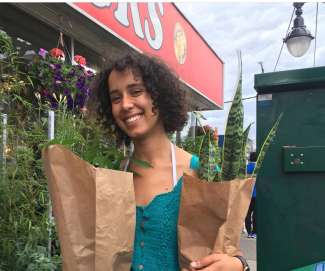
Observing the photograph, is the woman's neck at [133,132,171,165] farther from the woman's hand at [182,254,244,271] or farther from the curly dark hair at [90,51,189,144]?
the woman's hand at [182,254,244,271]

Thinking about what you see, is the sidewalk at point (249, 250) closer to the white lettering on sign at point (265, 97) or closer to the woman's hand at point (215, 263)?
the white lettering on sign at point (265, 97)

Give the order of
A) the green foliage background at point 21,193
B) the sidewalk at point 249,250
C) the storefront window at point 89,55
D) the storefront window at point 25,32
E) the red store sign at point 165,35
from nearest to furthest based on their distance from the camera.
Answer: the green foliage background at point 21,193 < the storefront window at point 25,32 < the red store sign at point 165,35 < the storefront window at point 89,55 < the sidewalk at point 249,250

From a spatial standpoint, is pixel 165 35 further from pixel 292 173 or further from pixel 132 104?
pixel 132 104

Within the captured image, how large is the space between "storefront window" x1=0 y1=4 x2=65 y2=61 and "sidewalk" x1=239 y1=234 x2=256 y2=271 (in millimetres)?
4693

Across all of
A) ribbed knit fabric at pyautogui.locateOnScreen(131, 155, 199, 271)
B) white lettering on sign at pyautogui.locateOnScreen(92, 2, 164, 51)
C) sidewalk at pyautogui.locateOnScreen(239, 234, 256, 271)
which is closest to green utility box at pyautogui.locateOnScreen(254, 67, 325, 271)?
ribbed knit fabric at pyautogui.locateOnScreen(131, 155, 199, 271)

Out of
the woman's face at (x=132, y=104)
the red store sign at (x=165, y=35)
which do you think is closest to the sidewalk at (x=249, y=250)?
the red store sign at (x=165, y=35)

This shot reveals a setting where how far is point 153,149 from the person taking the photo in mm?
1307

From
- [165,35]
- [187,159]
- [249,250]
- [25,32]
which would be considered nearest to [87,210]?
[187,159]

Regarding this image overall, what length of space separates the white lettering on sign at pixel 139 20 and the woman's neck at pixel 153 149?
8.90 feet

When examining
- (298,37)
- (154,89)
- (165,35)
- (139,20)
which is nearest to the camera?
(154,89)

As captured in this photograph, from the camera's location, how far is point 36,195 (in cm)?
239

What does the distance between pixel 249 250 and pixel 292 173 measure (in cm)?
427

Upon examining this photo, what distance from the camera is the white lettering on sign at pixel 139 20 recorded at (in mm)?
3795

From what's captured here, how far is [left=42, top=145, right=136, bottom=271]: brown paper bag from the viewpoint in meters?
0.89
